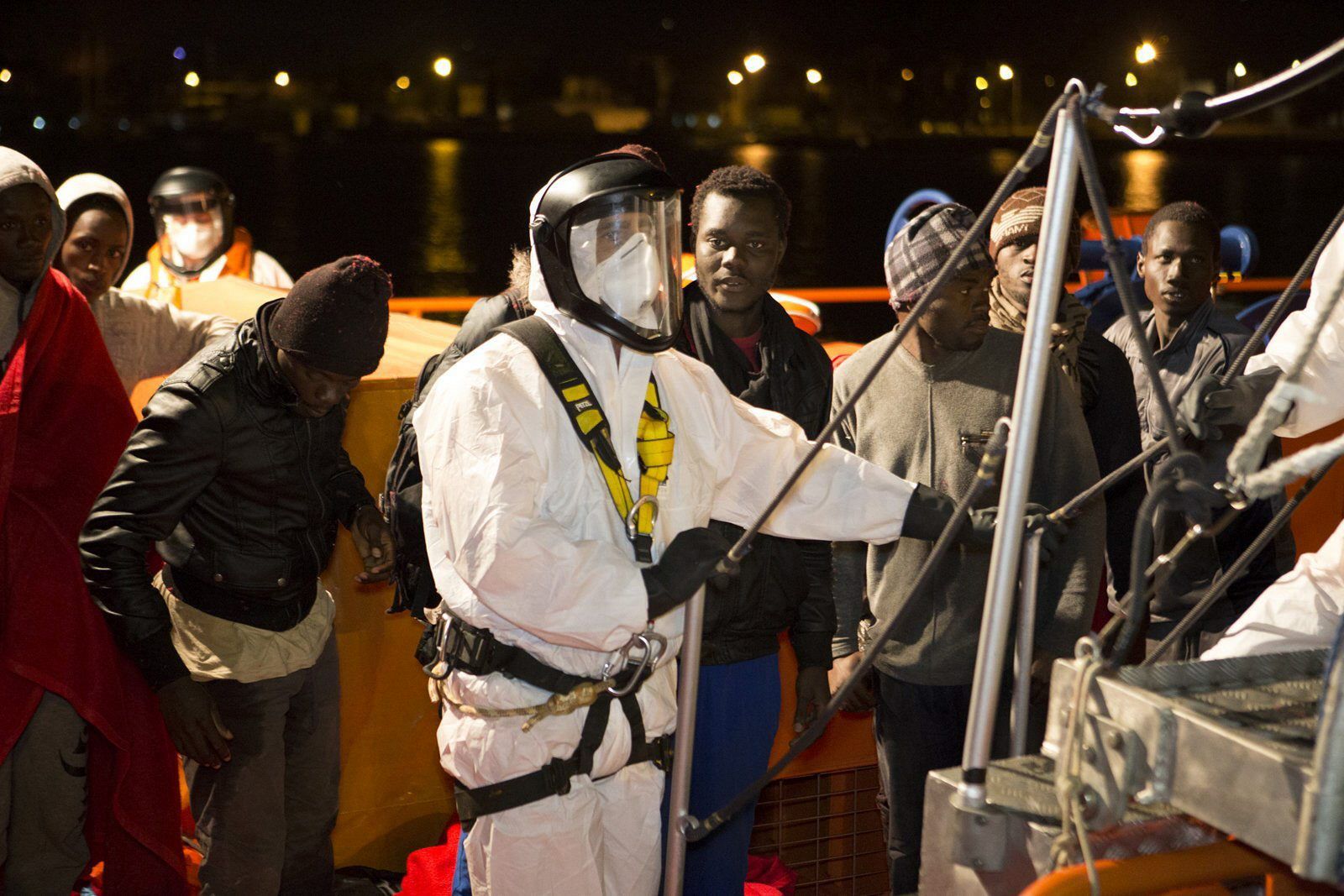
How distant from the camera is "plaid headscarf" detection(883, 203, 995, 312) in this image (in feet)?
11.1

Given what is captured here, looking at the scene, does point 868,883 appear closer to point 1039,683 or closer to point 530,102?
point 1039,683

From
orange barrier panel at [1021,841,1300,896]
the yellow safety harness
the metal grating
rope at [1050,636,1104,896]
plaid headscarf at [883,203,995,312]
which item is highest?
plaid headscarf at [883,203,995,312]

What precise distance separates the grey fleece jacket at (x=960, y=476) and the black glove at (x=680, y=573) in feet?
3.29

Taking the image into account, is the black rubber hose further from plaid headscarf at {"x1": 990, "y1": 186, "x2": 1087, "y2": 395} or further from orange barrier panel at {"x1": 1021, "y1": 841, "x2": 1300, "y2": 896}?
plaid headscarf at {"x1": 990, "y1": 186, "x2": 1087, "y2": 395}

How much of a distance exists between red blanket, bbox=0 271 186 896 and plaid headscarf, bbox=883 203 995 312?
212 cm

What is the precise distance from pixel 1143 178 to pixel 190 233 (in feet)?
160

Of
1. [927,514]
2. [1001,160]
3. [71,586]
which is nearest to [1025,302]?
[927,514]

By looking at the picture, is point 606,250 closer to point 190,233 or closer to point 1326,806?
point 1326,806

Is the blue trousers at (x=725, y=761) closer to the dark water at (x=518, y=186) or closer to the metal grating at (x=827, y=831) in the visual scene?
the metal grating at (x=827, y=831)

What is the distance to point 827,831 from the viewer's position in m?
4.38

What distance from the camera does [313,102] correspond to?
97500 mm

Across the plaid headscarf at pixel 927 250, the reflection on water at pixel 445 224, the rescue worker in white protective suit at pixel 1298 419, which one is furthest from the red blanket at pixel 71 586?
the reflection on water at pixel 445 224

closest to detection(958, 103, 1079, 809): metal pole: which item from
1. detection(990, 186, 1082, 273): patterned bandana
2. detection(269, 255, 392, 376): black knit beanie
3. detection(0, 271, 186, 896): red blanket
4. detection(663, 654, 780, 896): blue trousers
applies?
detection(663, 654, 780, 896): blue trousers

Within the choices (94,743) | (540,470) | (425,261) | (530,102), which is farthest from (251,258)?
(530,102)
